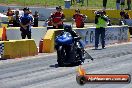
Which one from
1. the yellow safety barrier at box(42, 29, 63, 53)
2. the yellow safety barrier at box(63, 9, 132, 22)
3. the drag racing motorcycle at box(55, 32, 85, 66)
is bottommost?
the yellow safety barrier at box(63, 9, 132, 22)

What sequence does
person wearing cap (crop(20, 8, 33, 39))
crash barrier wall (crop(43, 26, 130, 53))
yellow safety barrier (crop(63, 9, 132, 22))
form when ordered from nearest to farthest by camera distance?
person wearing cap (crop(20, 8, 33, 39))
crash barrier wall (crop(43, 26, 130, 53))
yellow safety barrier (crop(63, 9, 132, 22))

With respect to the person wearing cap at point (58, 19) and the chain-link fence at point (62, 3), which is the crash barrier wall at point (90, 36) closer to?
the person wearing cap at point (58, 19)

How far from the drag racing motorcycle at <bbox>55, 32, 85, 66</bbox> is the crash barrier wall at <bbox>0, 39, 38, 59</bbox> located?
3525 millimetres

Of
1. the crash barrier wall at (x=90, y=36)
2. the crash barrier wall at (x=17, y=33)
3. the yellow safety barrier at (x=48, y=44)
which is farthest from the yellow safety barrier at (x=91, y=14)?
the yellow safety barrier at (x=48, y=44)

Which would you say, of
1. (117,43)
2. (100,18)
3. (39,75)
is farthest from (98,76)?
(117,43)

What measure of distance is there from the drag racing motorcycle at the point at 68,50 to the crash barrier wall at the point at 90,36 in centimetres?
568

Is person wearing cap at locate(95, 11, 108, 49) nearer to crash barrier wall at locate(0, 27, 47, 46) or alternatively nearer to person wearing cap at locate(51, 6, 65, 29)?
person wearing cap at locate(51, 6, 65, 29)

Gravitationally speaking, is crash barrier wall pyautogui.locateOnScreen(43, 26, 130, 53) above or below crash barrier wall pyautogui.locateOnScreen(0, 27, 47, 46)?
below

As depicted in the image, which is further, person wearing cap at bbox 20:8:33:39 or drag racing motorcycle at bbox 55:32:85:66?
person wearing cap at bbox 20:8:33:39

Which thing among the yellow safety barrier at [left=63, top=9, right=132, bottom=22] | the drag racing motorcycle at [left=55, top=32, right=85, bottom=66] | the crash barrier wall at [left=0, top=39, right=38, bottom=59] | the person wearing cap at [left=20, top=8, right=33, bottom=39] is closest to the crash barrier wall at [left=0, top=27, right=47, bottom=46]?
the person wearing cap at [left=20, top=8, right=33, bottom=39]

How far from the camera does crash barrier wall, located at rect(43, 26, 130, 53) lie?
22.0 meters

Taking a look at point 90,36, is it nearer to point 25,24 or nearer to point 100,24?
point 100,24

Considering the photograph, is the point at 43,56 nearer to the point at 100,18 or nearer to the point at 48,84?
the point at 100,18

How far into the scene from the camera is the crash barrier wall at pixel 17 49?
19.0 m
